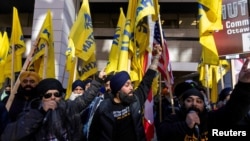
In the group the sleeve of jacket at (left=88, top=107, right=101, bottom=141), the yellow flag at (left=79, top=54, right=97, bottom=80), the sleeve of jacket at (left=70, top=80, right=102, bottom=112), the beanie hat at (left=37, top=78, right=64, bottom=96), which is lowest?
the sleeve of jacket at (left=88, top=107, right=101, bottom=141)

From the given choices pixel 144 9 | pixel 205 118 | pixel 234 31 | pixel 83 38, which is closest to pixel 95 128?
pixel 205 118

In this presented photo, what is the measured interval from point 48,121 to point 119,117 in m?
0.89

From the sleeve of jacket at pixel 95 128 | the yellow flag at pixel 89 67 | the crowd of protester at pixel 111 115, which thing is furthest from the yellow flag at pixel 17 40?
the sleeve of jacket at pixel 95 128

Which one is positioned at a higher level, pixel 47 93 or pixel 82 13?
pixel 82 13

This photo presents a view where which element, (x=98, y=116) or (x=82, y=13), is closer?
(x=98, y=116)

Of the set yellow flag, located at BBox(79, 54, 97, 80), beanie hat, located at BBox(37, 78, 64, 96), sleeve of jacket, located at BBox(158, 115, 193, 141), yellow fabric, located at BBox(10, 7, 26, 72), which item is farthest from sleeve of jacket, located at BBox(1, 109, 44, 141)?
yellow flag, located at BBox(79, 54, 97, 80)

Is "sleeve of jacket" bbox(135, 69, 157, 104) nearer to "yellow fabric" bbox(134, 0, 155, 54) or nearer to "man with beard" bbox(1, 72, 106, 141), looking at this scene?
"man with beard" bbox(1, 72, 106, 141)

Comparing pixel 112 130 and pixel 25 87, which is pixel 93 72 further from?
pixel 112 130

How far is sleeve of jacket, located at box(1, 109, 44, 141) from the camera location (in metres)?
2.22

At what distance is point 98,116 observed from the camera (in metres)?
3.11

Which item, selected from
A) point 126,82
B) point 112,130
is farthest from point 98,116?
point 126,82

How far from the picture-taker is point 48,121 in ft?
7.63

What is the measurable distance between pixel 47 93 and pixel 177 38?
1140cm

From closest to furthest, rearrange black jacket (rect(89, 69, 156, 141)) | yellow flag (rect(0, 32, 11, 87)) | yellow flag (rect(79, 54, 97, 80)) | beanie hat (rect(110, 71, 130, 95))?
black jacket (rect(89, 69, 156, 141)) < beanie hat (rect(110, 71, 130, 95)) < yellow flag (rect(79, 54, 97, 80)) < yellow flag (rect(0, 32, 11, 87))
